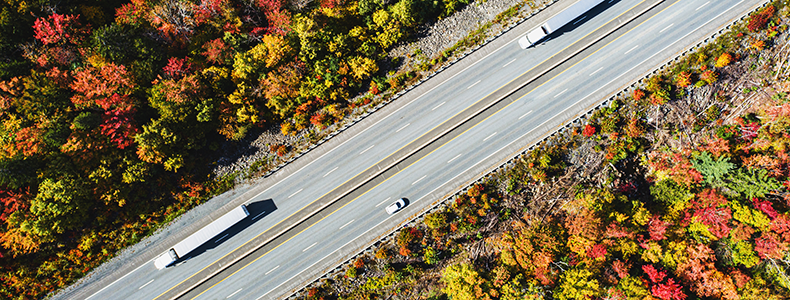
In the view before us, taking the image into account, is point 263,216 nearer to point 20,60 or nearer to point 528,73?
point 20,60

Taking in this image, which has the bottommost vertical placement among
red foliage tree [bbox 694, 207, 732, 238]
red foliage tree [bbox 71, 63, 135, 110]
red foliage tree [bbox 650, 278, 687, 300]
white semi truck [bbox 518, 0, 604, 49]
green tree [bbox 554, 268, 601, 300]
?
red foliage tree [bbox 650, 278, 687, 300]

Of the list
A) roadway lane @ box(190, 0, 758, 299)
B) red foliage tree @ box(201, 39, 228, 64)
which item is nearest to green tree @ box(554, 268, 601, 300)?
roadway lane @ box(190, 0, 758, 299)

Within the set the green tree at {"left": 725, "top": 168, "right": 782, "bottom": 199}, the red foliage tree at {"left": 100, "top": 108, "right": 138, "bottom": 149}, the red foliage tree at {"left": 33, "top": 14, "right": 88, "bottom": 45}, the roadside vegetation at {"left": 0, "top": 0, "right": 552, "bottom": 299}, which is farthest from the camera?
the green tree at {"left": 725, "top": 168, "right": 782, "bottom": 199}

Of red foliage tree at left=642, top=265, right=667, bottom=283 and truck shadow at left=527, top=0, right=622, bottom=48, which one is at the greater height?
truck shadow at left=527, top=0, right=622, bottom=48

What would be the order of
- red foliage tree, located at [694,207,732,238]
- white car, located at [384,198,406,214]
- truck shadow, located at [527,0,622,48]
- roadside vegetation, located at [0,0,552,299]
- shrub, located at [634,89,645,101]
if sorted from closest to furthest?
roadside vegetation, located at [0,0,552,299]
red foliage tree, located at [694,207,732,238]
shrub, located at [634,89,645,101]
white car, located at [384,198,406,214]
truck shadow, located at [527,0,622,48]

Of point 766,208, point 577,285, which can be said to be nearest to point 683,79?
point 766,208

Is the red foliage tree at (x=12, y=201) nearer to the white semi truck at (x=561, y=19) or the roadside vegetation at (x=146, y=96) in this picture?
the roadside vegetation at (x=146, y=96)

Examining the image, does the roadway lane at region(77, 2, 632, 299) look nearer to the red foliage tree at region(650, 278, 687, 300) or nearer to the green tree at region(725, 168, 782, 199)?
the green tree at region(725, 168, 782, 199)
